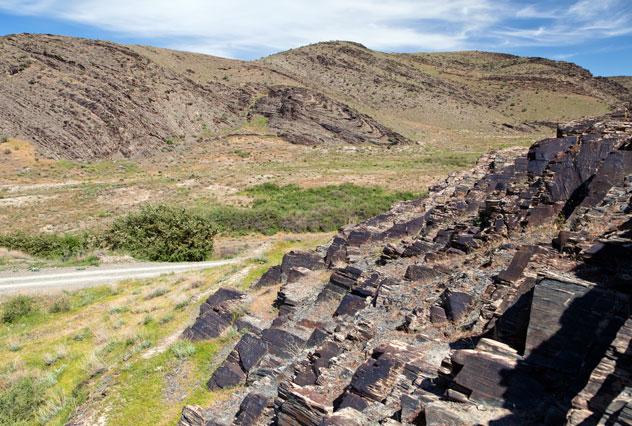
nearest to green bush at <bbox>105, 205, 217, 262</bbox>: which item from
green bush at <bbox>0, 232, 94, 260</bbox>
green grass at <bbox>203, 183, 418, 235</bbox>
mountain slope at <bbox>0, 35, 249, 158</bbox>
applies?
green bush at <bbox>0, 232, 94, 260</bbox>

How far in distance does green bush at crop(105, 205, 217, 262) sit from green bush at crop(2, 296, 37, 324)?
31.3ft

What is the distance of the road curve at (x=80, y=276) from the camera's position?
23.9 metres

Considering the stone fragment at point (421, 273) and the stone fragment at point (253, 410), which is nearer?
the stone fragment at point (253, 410)

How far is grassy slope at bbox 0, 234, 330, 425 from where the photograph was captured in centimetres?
1338

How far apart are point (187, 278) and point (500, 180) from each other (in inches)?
607

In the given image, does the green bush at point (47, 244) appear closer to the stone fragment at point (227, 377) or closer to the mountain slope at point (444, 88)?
the stone fragment at point (227, 377)

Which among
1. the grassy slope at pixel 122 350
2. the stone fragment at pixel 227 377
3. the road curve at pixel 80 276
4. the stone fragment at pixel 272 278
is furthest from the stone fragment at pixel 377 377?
the road curve at pixel 80 276

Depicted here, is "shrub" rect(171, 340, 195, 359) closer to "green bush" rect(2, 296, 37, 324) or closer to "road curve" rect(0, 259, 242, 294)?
"green bush" rect(2, 296, 37, 324)

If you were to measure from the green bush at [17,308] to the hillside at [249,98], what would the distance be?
1722 inches

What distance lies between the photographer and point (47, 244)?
108ft

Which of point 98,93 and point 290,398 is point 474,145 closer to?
point 98,93

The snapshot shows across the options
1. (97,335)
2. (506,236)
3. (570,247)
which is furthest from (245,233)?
(570,247)

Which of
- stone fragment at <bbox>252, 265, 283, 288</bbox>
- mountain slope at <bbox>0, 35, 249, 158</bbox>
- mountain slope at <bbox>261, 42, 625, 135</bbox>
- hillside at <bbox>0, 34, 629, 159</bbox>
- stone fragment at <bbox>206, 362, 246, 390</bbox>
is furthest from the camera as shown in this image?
mountain slope at <bbox>261, 42, 625, 135</bbox>

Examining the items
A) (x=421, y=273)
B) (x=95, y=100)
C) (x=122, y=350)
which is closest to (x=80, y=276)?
(x=122, y=350)
